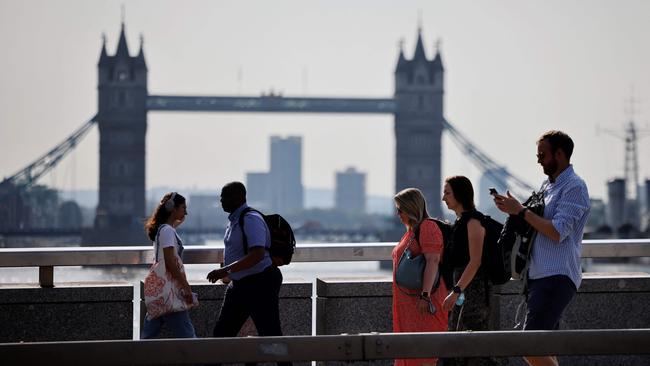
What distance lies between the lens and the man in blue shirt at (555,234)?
16.0 ft

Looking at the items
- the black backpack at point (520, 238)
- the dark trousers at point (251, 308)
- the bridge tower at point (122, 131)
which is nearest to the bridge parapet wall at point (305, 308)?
the dark trousers at point (251, 308)

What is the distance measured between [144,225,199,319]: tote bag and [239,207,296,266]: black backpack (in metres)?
0.31

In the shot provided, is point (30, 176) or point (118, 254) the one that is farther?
point (30, 176)

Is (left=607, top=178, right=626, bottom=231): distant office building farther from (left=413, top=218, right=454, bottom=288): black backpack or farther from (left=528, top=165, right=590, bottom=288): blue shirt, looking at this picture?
(left=528, top=165, right=590, bottom=288): blue shirt

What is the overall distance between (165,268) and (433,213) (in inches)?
3460

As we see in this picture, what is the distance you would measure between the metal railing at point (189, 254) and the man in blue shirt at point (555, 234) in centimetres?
127

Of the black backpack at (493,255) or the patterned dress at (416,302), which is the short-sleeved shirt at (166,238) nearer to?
the patterned dress at (416,302)

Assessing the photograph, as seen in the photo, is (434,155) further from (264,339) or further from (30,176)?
(264,339)

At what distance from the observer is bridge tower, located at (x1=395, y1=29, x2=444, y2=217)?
310 feet

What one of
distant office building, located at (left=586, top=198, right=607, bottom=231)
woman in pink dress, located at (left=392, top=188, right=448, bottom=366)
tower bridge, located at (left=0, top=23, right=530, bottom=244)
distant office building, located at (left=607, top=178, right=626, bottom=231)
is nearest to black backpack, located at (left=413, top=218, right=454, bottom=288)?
woman in pink dress, located at (left=392, top=188, right=448, bottom=366)

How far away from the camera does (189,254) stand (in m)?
6.07

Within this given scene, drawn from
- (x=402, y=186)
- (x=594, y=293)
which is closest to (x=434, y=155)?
(x=402, y=186)

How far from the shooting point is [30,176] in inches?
3848

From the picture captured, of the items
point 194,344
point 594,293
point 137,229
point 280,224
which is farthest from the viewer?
point 137,229
